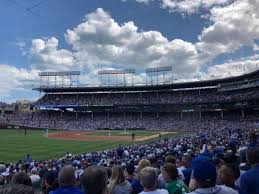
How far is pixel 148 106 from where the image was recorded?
96.2 metres

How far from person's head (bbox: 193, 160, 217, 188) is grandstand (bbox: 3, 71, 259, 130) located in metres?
Result: 72.0

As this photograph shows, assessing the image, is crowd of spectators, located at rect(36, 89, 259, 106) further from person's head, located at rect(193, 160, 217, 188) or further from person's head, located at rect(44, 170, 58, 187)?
person's head, located at rect(193, 160, 217, 188)

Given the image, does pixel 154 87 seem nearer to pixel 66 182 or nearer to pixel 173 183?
pixel 173 183

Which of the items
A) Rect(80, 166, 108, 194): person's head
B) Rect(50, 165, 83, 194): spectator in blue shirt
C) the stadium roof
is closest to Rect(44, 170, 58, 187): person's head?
Rect(50, 165, 83, 194): spectator in blue shirt

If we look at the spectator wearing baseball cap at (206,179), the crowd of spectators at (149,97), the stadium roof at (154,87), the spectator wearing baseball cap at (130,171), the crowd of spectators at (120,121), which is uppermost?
the stadium roof at (154,87)

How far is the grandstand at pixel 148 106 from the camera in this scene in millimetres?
81375

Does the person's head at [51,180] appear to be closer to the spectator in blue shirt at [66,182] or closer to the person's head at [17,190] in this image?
the spectator in blue shirt at [66,182]

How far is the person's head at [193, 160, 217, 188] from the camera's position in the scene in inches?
158

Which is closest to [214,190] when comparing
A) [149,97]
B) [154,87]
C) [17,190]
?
[17,190]

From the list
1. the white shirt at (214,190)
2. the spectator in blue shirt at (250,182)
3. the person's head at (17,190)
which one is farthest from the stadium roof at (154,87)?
the person's head at (17,190)

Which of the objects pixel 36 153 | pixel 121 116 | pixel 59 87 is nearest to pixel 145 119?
pixel 121 116

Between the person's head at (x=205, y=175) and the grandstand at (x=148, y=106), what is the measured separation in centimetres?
7196

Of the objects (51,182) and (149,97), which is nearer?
(51,182)

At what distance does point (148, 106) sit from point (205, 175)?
303ft
